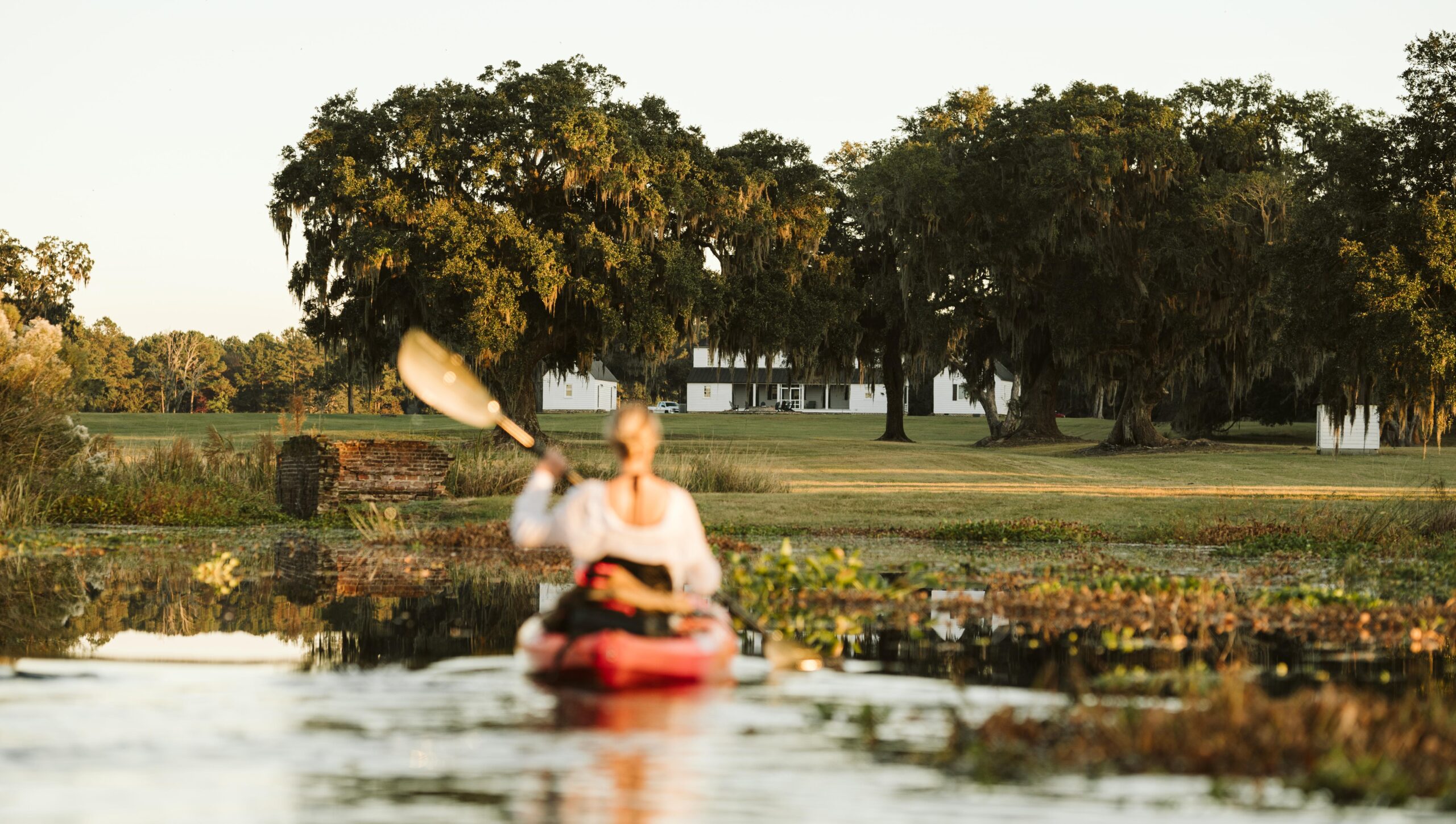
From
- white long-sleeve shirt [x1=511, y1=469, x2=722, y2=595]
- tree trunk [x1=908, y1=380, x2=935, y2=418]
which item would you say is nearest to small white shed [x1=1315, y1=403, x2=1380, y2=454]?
white long-sleeve shirt [x1=511, y1=469, x2=722, y2=595]

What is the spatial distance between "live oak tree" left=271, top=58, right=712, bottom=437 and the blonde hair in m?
31.6

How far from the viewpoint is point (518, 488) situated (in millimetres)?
28547

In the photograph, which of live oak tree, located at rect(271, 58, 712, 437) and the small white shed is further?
the small white shed

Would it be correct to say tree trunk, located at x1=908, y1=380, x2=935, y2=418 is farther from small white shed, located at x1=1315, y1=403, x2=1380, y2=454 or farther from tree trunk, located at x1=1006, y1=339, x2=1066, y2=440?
small white shed, located at x1=1315, y1=403, x2=1380, y2=454

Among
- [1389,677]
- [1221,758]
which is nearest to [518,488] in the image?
[1389,677]

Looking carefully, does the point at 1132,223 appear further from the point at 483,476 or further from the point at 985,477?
the point at 483,476

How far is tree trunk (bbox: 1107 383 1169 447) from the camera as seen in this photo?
2141 inches

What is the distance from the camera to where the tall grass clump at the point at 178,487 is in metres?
23.7

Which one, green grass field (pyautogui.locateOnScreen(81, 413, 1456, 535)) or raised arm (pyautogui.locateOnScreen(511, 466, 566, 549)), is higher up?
raised arm (pyautogui.locateOnScreen(511, 466, 566, 549))

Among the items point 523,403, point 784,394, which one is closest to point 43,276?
point 523,403

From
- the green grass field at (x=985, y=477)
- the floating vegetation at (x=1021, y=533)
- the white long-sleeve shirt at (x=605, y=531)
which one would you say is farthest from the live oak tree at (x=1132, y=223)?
the white long-sleeve shirt at (x=605, y=531)

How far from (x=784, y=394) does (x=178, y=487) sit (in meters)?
112

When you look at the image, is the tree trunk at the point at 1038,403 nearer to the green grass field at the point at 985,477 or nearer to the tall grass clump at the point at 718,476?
the green grass field at the point at 985,477

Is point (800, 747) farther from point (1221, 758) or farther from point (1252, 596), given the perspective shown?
point (1252, 596)
